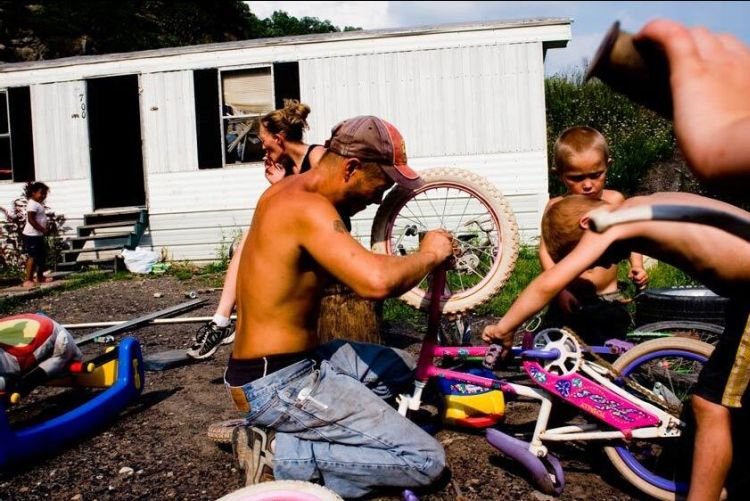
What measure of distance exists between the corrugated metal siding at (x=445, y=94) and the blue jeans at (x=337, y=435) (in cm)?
786

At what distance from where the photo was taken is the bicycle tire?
6.82ft

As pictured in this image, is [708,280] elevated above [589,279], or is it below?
above

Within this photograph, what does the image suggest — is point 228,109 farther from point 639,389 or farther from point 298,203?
point 639,389

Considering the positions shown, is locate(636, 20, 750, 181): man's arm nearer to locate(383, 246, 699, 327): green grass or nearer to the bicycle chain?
the bicycle chain

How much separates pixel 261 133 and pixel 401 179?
2221 millimetres

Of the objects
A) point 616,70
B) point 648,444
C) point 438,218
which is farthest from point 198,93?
point 616,70

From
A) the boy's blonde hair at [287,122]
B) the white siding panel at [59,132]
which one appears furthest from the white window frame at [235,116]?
the boy's blonde hair at [287,122]

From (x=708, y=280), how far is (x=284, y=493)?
1589mm

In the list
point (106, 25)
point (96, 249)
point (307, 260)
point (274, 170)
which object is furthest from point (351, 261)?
point (106, 25)

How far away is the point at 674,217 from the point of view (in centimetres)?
98

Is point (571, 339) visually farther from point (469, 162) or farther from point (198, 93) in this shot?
point (198, 93)

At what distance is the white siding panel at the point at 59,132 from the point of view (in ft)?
35.3

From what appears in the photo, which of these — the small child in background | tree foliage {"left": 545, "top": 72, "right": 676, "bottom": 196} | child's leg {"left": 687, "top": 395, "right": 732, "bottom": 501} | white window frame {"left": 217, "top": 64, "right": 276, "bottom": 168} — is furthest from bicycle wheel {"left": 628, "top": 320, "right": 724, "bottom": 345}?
the small child in background

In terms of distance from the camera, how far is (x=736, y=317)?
1.98m
